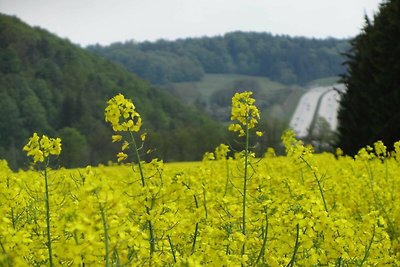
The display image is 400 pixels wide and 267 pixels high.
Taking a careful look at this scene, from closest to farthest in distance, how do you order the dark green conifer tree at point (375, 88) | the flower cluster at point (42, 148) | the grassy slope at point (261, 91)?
the flower cluster at point (42, 148), the dark green conifer tree at point (375, 88), the grassy slope at point (261, 91)

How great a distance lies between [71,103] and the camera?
79125 millimetres

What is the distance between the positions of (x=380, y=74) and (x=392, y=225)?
15.1 meters

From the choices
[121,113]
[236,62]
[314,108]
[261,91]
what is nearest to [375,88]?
[121,113]

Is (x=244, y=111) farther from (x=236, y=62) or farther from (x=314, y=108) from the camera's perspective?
(x=236, y=62)

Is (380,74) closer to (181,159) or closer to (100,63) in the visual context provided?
(181,159)

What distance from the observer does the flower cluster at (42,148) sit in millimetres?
4469

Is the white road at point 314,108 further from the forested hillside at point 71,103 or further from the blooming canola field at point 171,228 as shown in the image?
→ the blooming canola field at point 171,228

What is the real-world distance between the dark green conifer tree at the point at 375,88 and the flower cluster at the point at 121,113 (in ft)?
58.4

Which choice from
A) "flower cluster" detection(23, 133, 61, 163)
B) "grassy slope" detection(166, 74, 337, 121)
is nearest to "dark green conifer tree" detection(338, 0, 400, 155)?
"flower cluster" detection(23, 133, 61, 163)

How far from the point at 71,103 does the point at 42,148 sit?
76.0 meters

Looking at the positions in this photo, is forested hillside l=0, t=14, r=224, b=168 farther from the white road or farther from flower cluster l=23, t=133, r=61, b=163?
flower cluster l=23, t=133, r=61, b=163

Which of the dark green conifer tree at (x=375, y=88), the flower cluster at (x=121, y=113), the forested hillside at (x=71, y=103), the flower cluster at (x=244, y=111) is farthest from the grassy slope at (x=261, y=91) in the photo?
the flower cluster at (x=121, y=113)

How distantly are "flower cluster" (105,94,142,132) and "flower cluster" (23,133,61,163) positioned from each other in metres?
0.40

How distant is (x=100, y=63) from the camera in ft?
334
